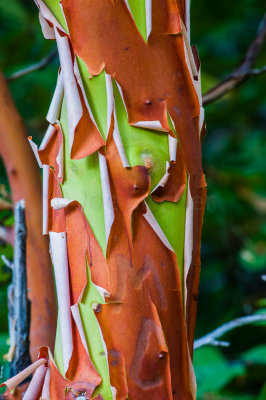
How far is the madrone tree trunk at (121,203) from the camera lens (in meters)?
0.24

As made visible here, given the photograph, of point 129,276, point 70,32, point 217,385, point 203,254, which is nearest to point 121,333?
point 129,276

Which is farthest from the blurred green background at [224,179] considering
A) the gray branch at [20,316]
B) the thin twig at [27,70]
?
the gray branch at [20,316]

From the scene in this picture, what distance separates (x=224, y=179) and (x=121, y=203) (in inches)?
38.0

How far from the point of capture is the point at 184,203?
0.84ft

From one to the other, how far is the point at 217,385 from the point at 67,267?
40 cm

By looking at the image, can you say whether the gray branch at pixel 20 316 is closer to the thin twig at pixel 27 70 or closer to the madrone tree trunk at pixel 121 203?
the madrone tree trunk at pixel 121 203

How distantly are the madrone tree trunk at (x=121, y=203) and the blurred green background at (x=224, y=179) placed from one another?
365mm

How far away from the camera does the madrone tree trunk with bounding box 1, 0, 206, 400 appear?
0.78ft

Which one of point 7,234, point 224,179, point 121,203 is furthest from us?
point 224,179

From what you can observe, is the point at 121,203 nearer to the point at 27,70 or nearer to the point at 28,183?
the point at 28,183

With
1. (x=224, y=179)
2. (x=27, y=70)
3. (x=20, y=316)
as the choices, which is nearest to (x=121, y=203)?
(x=20, y=316)

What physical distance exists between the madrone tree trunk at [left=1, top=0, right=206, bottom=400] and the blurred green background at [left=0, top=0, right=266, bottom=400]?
1.20 ft

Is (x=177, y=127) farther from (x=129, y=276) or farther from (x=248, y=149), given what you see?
(x=248, y=149)

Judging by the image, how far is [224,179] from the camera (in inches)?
46.1
